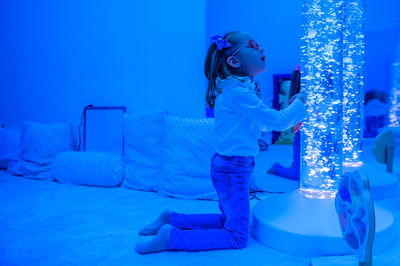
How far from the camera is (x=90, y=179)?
2.32 m

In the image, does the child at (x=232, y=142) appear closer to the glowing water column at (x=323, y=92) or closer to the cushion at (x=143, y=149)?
the glowing water column at (x=323, y=92)

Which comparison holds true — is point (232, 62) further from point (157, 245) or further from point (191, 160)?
point (191, 160)

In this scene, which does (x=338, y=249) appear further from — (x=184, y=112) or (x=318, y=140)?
(x=184, y=112)

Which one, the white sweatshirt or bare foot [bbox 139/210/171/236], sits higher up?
the white sweatshirt

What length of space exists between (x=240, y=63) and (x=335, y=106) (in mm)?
441

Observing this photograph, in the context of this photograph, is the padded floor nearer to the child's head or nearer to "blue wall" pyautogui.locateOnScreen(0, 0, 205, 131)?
the child's head

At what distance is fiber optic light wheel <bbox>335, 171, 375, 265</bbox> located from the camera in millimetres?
758

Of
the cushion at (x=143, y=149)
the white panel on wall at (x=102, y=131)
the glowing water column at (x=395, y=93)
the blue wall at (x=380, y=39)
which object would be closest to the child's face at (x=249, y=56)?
the cushion at (x=143, y=149)

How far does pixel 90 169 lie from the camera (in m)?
2.32

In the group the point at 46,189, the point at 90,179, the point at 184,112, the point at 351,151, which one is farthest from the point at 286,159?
the point at 46,189

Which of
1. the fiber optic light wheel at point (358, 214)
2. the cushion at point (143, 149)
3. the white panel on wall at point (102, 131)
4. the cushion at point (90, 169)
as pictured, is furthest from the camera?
the white panel on wall at point (102, 131)

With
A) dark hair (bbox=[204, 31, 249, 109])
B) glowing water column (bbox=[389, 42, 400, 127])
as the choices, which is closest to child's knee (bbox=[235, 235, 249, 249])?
dark hair (bbox=[204, 31, 249, 109])

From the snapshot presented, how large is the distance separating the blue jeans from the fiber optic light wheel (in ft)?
1.18

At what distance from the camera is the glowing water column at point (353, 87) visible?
1873 mm
